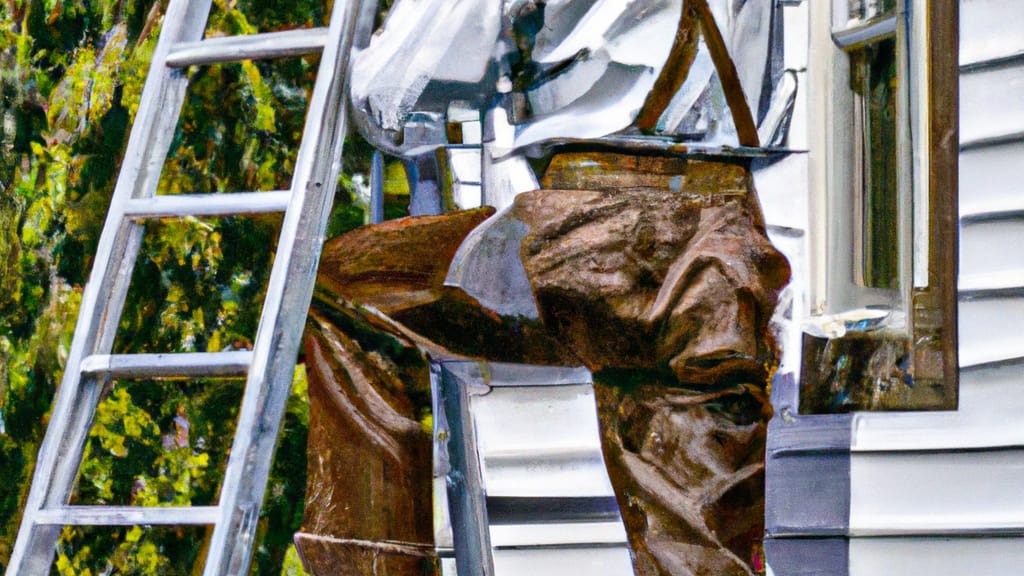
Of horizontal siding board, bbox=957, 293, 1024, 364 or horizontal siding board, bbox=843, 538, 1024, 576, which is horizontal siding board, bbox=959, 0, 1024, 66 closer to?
horizontal siding board, bbox=957, 293, 1024, 364

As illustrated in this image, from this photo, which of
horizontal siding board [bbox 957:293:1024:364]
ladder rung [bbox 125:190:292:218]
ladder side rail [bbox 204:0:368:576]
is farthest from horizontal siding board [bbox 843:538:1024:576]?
ladder rung [bbox 125:190:292:218]

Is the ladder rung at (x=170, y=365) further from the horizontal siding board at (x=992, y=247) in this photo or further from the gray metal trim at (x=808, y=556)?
the horizontal siding board at (x=992, y=247)

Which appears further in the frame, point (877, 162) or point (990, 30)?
point (877, 162)

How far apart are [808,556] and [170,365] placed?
0.95 meters

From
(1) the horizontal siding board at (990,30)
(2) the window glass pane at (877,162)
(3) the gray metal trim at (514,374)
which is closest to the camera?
(1) the horizontal siding board at (990,30)

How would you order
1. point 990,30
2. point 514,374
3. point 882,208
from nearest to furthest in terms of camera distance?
point 990,30, point 882,208, point 514,374

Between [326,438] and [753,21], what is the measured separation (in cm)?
90

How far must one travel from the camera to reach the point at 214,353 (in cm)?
150

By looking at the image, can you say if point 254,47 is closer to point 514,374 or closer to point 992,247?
point 514,374

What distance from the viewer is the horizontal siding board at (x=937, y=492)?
4.77ft

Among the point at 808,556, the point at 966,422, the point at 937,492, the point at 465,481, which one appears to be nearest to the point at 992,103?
the point at 966,422

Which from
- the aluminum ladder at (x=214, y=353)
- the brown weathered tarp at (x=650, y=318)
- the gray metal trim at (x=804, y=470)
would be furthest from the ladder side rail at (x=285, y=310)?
the gray metal trim at (x=804, y=470)

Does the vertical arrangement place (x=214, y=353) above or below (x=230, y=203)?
below

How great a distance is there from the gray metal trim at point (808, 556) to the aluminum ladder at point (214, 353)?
735mm
